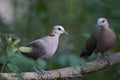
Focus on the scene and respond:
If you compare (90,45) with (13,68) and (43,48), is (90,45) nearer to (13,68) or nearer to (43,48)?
(43,48)

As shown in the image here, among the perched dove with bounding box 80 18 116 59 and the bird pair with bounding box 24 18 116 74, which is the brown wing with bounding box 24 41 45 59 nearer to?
the bird pair with bounding box 24 18 116 74

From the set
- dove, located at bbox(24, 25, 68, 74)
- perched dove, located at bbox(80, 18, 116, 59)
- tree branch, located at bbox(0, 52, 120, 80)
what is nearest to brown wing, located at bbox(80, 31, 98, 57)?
perched dove, located at bbox(80, 18, 116, 59)

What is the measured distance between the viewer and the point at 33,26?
196 inches

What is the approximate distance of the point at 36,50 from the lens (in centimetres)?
391

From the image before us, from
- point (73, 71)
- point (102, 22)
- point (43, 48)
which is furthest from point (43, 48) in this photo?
point (102, 22)

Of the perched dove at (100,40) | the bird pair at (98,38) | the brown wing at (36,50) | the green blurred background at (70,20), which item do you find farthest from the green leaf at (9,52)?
the perched dove at (100,40)

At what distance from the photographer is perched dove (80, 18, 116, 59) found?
174 inches

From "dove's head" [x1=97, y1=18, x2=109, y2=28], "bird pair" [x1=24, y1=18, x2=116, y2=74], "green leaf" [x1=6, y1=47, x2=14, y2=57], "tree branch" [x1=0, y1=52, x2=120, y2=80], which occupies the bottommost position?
"green leaf" [x1=6, y1=47, x2=14, y2=57]

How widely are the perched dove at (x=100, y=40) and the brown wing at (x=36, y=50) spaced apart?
56 centimetres

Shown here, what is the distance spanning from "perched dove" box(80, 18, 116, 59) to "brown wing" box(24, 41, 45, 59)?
0.56 m

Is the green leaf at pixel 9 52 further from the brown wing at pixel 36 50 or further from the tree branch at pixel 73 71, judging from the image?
the brown wing at pixel 36 50

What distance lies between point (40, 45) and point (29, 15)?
1231 mm

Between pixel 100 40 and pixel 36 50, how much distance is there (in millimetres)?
804

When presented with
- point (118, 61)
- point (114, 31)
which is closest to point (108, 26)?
point (114, 31)
